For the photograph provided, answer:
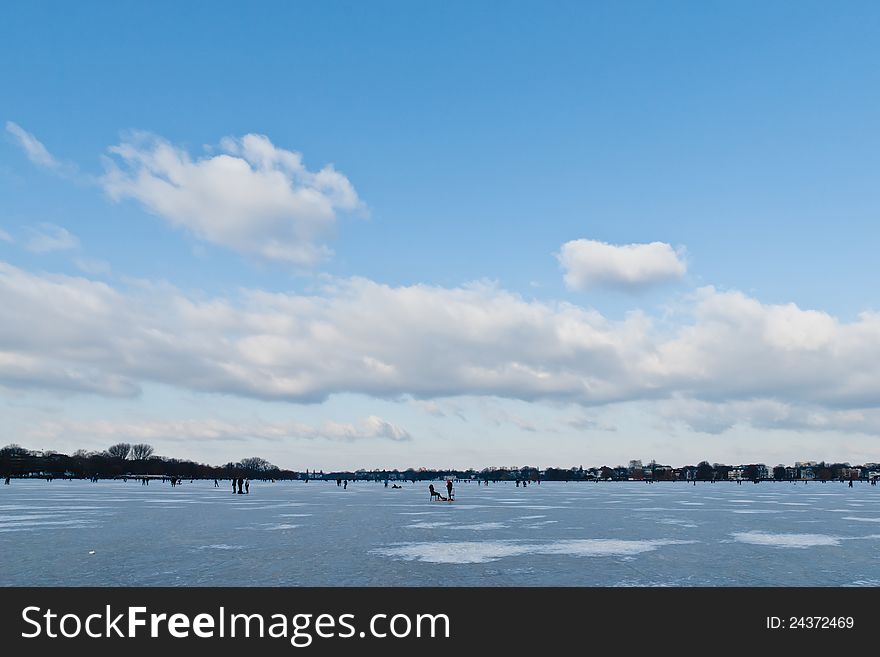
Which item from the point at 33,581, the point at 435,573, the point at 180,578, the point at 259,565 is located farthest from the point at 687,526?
the point at 33,581

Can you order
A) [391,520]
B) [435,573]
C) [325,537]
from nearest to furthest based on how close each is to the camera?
1. [435,573]
2. [325,537]
3. [391,520]

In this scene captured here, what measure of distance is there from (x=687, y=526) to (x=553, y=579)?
2169cm

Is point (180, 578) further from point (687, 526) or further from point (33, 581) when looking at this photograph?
point (687, 526)

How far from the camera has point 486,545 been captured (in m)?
27.0

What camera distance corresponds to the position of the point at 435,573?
19.7 meters
